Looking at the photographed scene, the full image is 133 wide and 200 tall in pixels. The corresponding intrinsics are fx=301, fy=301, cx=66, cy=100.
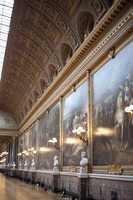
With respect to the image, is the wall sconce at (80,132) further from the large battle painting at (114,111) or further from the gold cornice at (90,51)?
the gold cornice at (90,51)

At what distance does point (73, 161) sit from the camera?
1554cm

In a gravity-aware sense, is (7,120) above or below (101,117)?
above

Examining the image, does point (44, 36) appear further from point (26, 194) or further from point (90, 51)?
point (26, 194)

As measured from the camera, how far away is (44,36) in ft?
58.1

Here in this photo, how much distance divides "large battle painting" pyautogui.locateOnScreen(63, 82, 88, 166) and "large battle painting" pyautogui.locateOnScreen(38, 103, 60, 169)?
1.97 meters

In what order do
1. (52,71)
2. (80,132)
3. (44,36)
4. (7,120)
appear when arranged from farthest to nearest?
(7,120) < (52,71) < (44,36) < (80,132)

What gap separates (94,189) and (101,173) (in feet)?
2.96

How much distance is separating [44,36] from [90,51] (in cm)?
494

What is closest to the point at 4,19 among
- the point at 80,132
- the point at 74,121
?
the point at 74,121

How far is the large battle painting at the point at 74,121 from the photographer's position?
14352mm

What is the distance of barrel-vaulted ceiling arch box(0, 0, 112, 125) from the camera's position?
14133 millimetres

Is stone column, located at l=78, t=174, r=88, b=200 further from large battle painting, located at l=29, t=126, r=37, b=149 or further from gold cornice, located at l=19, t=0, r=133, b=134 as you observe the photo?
large battle painting, located at l=29, t=126, r=37, b=149

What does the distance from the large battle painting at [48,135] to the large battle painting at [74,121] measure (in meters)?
1.97

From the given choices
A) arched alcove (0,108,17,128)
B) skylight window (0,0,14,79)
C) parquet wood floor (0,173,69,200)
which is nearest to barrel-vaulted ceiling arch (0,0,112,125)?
skylight window (0,0,14,79)
